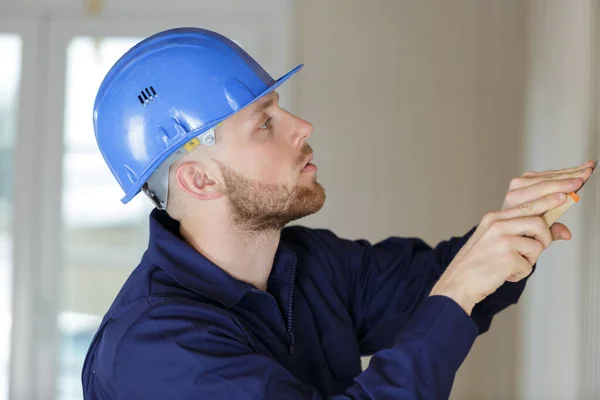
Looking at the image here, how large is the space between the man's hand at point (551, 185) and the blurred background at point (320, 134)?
3.10 ft

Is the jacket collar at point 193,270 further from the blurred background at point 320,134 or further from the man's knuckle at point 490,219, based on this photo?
the blurred background at point 320,134

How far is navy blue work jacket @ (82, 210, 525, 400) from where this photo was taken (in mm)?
1075

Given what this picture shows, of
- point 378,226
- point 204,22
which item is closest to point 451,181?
point 378,226

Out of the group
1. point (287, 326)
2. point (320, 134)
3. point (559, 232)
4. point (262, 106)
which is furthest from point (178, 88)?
point (320, 134)

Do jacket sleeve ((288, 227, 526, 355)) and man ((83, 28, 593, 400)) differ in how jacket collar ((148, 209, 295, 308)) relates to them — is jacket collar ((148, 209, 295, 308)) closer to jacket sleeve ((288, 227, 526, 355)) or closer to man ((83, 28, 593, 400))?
man ((83, 28, 593, 400))

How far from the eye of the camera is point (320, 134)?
286 centimetres

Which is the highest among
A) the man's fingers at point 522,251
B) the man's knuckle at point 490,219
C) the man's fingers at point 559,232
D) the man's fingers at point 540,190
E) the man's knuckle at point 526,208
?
the man's fingers at point 540,190

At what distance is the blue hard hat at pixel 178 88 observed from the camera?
51.9 inches

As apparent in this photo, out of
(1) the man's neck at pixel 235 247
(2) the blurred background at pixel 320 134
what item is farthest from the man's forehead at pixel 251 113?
(2) the blurred background at pixel 320 134

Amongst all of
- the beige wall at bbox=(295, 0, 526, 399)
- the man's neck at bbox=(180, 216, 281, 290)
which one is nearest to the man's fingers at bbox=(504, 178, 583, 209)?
the man's neck at bbox=(180, 216, 281, 290)

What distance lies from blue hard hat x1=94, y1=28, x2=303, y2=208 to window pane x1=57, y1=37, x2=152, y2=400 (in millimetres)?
1800

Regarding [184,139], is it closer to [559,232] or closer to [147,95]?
[147,95]

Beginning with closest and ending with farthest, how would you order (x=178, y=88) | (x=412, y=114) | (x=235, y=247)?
(x=178, y=88)
(x=235, y=247)
(x=412, y=114)

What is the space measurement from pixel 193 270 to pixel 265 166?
25cm
